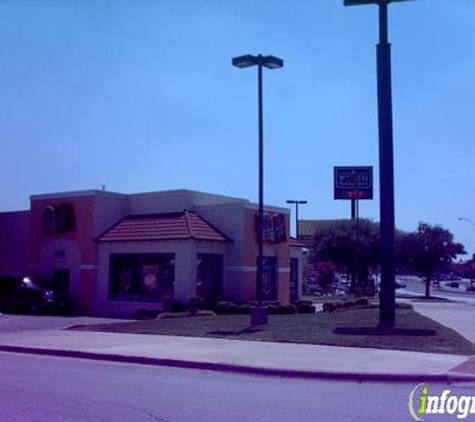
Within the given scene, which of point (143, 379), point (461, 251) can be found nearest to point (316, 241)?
point (461, 251)

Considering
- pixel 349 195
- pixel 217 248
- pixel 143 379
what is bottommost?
pixel 143 379

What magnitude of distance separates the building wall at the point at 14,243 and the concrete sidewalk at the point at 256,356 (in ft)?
67.9

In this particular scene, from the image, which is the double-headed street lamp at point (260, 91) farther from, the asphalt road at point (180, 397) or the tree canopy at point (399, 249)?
the tree canopy at point (399, 249)

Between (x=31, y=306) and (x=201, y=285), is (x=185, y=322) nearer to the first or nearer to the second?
(x=201, y=285)

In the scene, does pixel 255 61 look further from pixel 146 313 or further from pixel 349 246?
pixel 349 246

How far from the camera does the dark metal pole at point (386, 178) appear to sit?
21.5 meters

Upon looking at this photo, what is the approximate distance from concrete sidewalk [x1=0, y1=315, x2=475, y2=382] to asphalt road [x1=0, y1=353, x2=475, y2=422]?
0.49m

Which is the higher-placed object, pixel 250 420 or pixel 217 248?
pixel 217 248

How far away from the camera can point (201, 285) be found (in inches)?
1282

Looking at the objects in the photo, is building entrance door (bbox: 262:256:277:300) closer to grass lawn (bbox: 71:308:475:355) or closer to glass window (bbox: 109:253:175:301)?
glass window (bbox: 109:253:175:301)

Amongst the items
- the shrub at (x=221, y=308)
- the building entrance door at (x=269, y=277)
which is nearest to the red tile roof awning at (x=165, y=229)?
the building entrance door at (x=269, y=277)

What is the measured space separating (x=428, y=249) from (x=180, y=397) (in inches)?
2329

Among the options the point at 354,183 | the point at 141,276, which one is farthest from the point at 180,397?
the point at 354,183

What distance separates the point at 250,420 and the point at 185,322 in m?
15.6
